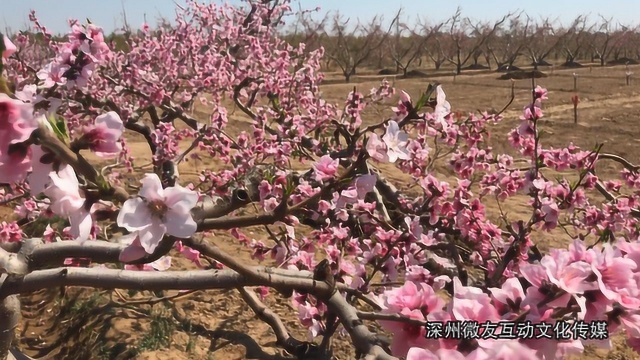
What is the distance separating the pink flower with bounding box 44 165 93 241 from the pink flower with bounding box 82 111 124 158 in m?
0.08

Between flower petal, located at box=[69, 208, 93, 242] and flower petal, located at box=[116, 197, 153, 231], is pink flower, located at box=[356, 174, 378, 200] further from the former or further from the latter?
flower petal, located at box=[69, 208, 93, 242]

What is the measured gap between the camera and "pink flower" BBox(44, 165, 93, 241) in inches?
37.9

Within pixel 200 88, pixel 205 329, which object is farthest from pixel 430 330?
pixel 200 88

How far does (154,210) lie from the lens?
1.09m

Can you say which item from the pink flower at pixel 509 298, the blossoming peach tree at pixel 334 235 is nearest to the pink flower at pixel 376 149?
the blossoming peach tree at pixel 334 235

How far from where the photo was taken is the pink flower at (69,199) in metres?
0.96

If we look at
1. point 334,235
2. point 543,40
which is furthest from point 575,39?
point 334,235

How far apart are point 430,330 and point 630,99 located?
824 inches

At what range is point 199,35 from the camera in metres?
7.31

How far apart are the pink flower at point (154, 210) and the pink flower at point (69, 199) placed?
7 centimetres

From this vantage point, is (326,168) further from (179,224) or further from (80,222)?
(80,222)

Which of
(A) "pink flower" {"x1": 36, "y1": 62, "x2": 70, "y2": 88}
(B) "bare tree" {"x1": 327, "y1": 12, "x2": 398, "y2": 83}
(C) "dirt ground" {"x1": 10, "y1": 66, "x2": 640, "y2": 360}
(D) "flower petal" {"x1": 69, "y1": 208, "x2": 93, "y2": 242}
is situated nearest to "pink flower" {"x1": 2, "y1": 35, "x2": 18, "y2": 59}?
(D) "flower petal" {"x1": 69, "y1": 208, "x2": 93, "y2": 242}

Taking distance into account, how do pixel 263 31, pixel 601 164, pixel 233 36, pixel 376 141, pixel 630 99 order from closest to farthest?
pixel 376 141 < pixel 233 36 < pixel 263 31 < pixel 601 164 < pixel 630 99

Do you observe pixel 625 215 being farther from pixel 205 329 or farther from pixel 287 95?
pixel 287 95
